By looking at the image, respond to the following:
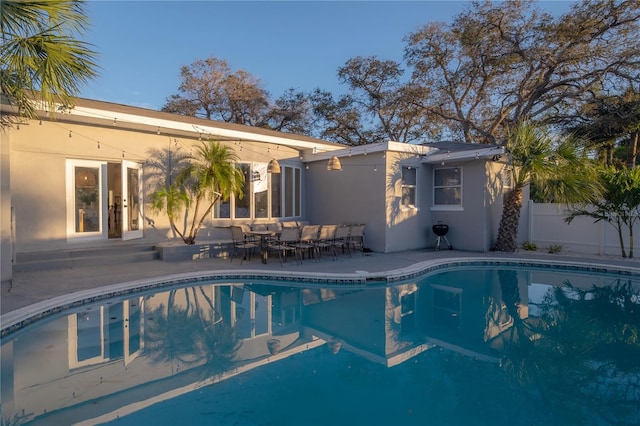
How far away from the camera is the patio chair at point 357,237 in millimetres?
11133

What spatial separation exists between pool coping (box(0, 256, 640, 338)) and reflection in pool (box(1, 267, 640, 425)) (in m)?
0.27

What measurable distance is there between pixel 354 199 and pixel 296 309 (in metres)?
6.15

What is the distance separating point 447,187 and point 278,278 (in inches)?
272

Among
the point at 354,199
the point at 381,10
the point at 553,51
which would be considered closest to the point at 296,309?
the point at 354,199

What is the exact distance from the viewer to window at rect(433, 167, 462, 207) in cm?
1245

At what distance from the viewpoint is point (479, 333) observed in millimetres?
5660

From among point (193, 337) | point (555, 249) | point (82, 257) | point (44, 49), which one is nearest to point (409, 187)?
point (555, 249)

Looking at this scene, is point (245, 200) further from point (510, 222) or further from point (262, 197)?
point (510, 222)

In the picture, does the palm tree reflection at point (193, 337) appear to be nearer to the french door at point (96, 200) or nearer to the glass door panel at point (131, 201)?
the glass door panel at point (131, 201)

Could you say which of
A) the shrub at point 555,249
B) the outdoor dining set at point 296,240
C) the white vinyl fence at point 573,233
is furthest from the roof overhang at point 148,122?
the shrub at point 555,249

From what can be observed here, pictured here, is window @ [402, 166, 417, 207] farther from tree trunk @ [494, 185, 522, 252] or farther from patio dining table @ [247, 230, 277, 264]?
patio dining table @ [247, 230, 277, 264]

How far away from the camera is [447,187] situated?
1273 centimetres

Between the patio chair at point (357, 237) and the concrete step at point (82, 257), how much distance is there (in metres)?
5.39

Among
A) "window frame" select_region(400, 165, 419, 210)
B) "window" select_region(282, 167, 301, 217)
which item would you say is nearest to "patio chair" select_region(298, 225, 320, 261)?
"window" select_region(282, 167, 301, 217)
